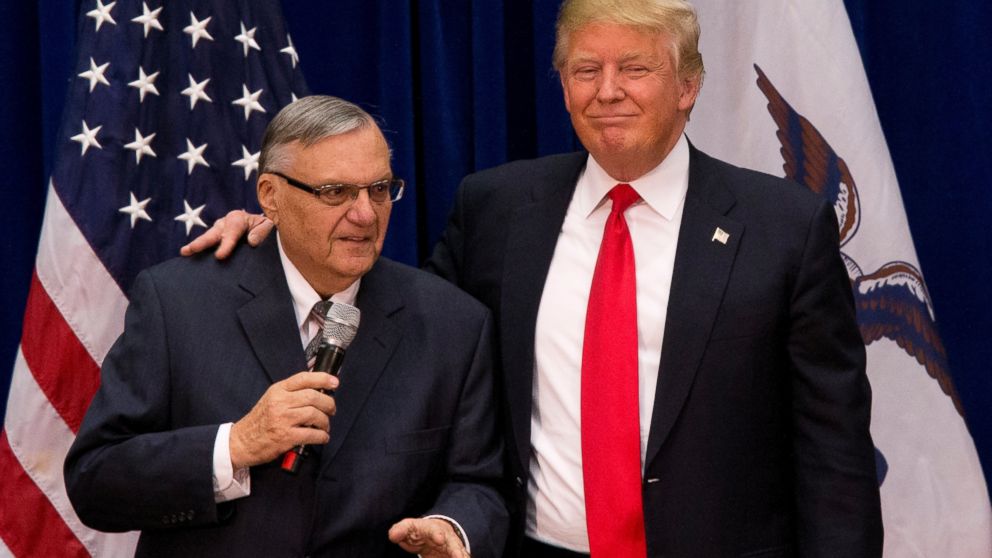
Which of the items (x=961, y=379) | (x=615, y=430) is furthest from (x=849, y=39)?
(x=615, y=430)

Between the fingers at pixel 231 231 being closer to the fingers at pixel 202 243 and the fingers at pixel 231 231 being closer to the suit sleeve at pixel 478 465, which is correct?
the fingers at pixel 202 243

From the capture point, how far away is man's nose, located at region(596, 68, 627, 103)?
2330mm

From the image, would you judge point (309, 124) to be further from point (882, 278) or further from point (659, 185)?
point (882, 278)

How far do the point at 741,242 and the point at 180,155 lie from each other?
144cm

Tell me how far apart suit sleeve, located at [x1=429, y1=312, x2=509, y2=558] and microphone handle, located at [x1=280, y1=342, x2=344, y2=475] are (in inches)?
14.1

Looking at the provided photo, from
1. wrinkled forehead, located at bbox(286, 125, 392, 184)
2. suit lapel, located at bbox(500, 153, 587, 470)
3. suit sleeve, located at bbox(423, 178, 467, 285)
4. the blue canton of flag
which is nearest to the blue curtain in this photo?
the blue canton of flag

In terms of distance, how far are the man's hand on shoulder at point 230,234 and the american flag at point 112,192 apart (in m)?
0.56

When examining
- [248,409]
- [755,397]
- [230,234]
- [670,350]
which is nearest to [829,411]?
[755,397]

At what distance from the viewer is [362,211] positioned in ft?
7.29

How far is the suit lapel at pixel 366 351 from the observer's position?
224 centimetres

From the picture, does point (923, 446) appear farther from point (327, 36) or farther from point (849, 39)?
point (327, 36)

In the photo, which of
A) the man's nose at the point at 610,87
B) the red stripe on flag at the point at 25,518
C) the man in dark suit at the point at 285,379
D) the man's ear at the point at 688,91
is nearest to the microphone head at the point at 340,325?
the man in dark suit at the point at 285,379

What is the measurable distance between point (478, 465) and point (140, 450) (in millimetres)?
640

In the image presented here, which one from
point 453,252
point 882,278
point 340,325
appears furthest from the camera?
point 882,278
